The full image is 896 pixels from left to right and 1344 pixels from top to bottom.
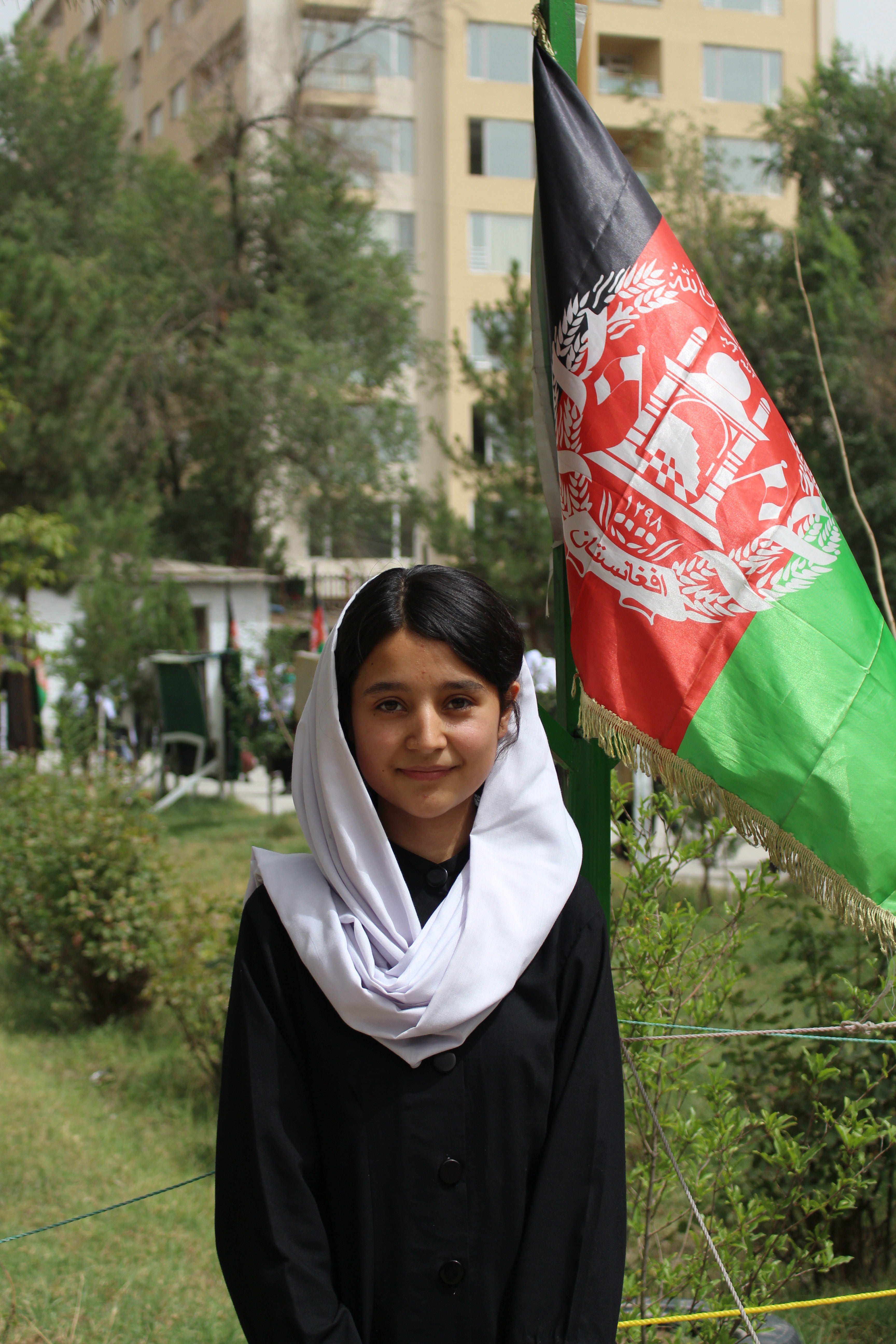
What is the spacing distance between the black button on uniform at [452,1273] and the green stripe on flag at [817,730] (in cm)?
79

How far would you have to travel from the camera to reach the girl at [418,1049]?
137 centimetres

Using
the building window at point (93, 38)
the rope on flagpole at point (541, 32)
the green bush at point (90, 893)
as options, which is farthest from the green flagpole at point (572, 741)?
the building window at point (93, 38)

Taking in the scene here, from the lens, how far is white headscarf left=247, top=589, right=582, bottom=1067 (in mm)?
1362

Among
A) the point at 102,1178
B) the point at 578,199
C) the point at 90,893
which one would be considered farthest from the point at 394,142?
the point at 578,199

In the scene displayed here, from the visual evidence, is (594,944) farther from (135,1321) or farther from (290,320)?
(290,320)

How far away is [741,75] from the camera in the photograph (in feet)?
98.6

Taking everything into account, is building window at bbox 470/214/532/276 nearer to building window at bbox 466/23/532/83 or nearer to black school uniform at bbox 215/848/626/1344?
building window at bbox 466/23/532/83

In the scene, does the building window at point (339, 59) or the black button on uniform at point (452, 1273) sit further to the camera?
the building window at point (339, 59)

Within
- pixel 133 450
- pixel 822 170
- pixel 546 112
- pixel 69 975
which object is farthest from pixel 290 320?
pixel 546 112

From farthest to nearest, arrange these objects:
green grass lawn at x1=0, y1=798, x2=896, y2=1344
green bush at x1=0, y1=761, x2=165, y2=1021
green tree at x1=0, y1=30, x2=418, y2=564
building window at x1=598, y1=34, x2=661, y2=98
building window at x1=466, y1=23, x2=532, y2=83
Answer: building window at x1=466, y1=23, x2=532, y2=83
building window at x1=598, y1=34, x2=661, y2=98
green tree at x1=0, y1=30, x2=418, y2=564
green bush at x1=0, y1=761, x2=165, y2=1021
green grass lawn at x1=0, y1=798, x2=896, y2=1344

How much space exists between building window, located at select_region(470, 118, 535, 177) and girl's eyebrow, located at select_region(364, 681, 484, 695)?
30.7 meters

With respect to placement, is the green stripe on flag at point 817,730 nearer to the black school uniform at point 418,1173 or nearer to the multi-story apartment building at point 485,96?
the black school uniform at point 418,1173

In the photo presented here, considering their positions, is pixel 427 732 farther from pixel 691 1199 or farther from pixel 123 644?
pixel 123 644

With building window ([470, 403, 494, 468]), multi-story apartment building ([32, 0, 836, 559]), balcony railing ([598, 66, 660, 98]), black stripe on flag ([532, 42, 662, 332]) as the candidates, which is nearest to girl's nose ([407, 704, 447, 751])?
black stripe on flag ([532, 42, 662, 332])
